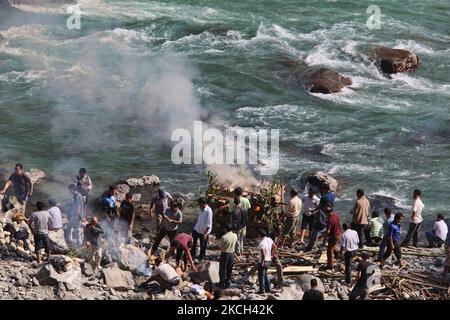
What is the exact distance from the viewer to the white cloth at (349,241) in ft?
61.5

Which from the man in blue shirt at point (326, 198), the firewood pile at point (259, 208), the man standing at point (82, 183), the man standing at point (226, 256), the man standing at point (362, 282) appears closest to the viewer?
the man standing at point (362, 282)

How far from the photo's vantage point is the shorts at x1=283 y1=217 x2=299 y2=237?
20.7 m

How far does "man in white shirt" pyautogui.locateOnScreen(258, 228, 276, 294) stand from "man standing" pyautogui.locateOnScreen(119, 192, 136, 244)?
3.85 metres

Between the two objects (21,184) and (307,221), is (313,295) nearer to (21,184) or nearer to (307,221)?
Answer: (307,221)

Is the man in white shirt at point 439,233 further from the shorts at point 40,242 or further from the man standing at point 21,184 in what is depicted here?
the man standing at point 21,184

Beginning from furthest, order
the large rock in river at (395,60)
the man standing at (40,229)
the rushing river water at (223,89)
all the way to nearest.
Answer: the large rock in river at (395,60) < the rushing river water at (223,89) < the man standing at (40,229)

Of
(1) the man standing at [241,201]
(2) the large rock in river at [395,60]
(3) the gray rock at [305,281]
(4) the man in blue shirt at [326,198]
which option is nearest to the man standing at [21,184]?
(1) the man standing at [241,201]

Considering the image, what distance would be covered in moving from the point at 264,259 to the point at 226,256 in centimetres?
82

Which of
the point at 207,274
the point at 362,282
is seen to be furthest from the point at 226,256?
the point at 362,282

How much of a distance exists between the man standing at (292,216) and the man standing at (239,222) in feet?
3.52

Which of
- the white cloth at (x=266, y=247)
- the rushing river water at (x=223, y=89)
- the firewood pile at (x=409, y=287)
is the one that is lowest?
the firewood pile at (x=409, y=287)

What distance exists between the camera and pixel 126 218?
20.8m

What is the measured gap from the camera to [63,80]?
35.3 meters
